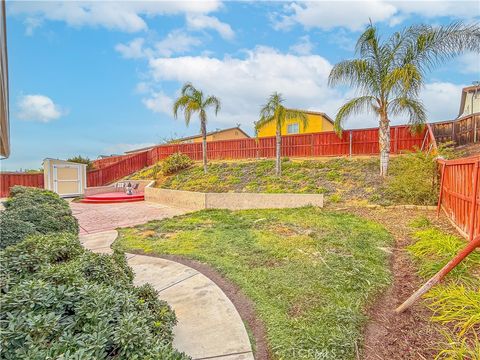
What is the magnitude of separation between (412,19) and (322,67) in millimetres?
3536

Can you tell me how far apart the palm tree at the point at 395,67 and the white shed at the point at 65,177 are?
16.8m

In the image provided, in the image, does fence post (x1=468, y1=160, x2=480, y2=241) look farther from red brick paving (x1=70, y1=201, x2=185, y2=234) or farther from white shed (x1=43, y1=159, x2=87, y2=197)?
white shed (x1=43, y1=159, x2=87, y2=197)

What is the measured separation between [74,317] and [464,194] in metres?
6.22

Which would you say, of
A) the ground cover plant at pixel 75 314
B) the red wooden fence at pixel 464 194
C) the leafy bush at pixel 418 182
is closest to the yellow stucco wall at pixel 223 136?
the leafy bush at pixel 418 182

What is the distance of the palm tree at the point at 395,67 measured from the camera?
9.82m

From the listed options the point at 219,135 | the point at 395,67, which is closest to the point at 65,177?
the point at 219,135

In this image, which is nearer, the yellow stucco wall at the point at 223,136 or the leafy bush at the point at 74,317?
the leafy bush at the point at 74,317

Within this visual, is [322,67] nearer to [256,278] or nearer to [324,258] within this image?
[324,258]

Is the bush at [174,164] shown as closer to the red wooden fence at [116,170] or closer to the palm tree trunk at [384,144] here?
the red wooden fence at [116,170]

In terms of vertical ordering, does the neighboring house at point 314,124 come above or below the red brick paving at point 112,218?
above

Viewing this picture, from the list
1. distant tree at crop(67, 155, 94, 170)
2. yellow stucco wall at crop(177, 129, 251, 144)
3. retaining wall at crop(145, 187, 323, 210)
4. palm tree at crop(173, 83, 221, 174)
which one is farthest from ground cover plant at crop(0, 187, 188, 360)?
yellow stucco wall at crop(177, 129, 251, 144)

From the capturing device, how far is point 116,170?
21.5 meters

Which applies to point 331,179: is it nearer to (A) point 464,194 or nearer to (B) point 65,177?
Result: (A) point 464,194

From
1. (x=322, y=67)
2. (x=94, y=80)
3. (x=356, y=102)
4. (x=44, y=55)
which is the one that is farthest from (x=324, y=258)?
(x=322, y=67)
